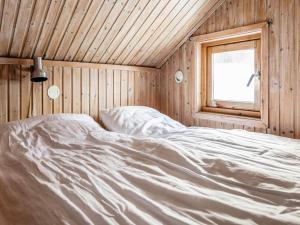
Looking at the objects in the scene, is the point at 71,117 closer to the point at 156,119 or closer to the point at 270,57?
the point at 156,119

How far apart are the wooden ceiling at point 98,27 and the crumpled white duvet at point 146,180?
866 mm

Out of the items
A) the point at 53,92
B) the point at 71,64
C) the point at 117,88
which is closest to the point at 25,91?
the point at 53,92

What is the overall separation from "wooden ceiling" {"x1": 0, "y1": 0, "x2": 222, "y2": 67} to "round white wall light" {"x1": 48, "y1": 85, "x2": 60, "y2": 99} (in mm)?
296

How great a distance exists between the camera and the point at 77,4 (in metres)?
2.28

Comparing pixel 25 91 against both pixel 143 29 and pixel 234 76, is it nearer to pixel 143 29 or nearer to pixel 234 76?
pixel 143 29

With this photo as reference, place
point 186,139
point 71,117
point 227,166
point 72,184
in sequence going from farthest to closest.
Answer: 1. point 71,117
2. point 186,139
3. point 227,166
4. point 72,184

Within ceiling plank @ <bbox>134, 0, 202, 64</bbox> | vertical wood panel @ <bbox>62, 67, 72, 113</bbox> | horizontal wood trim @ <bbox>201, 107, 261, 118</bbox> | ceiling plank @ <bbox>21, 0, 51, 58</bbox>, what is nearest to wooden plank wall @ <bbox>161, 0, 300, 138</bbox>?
horizontal wood trim @ <bbox>201, 107, 261, 118</bbox>

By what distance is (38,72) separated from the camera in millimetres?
2500

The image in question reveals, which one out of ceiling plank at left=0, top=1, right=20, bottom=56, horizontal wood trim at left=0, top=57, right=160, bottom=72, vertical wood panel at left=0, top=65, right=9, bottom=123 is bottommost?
vertical wood panel at left=0, top=65, right=9, bottom=123

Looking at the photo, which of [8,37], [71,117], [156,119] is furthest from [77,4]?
[156,119]

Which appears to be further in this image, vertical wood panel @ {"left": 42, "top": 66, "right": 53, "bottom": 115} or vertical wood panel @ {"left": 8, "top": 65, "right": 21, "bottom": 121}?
vertical wood panel @ {"left": 42, "top": 66, "right": 53, "bottom": 115}

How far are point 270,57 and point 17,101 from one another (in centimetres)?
234

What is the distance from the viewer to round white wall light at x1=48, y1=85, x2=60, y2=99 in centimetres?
277

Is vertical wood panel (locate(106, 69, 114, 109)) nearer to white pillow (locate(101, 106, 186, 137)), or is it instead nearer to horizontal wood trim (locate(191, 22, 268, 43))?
white pillow (locate(101, 106, 186, 137))
